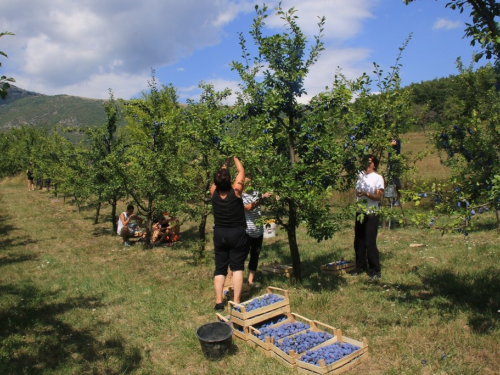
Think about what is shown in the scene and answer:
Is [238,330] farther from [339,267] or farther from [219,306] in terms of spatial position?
[339,267]

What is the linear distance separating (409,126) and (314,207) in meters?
5.45

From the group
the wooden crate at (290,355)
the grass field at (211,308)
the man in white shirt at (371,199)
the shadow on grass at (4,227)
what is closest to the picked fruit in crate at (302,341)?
the wooden crate at (290,355)

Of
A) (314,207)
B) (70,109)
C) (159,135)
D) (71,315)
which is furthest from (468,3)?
(70,109)

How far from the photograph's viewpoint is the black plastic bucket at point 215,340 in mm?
4180

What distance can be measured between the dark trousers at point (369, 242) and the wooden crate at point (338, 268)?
0.26 m

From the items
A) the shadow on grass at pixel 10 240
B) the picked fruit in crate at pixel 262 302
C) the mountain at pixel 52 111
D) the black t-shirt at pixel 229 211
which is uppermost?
the mountain at pixel 52 111

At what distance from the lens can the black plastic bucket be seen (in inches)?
165

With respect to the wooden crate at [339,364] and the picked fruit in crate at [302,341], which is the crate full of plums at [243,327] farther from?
the wooden crate at [339,364]

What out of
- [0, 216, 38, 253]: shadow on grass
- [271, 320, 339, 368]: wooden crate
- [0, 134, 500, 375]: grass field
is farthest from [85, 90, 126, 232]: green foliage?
[271, 320, 339, 368]: wooden crate

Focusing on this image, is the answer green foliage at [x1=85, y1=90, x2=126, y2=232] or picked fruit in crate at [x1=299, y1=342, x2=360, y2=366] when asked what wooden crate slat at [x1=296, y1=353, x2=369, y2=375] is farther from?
green foliage at [x1=85, y1=90, x2=126, y2=232]

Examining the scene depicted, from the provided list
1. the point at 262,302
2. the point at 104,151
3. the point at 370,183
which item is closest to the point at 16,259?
the point at 104,151

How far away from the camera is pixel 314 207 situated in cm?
551

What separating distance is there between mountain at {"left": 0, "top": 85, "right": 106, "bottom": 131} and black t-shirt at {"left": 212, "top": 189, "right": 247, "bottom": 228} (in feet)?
444

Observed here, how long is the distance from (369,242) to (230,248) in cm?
236
